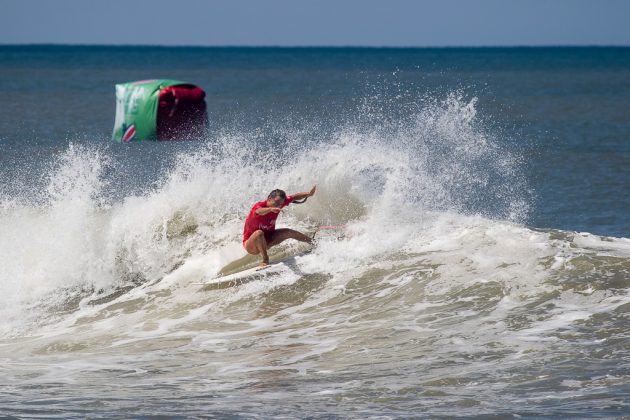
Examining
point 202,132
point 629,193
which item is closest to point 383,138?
point 629,193

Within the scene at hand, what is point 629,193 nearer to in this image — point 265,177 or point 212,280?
point 265,177

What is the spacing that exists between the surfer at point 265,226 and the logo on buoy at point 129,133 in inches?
691

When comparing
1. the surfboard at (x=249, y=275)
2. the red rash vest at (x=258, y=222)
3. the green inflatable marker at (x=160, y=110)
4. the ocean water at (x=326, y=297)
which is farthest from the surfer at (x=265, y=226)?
the green inflatable marker at (x=160, y=110)

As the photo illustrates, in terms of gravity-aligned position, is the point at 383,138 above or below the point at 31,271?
above

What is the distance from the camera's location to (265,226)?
13508 millimetres

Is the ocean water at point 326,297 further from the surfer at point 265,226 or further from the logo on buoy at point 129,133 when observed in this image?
the logo on buoy at point 129,133

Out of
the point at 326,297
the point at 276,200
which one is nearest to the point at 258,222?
the point at 276,200

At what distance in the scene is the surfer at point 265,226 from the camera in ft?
43.2

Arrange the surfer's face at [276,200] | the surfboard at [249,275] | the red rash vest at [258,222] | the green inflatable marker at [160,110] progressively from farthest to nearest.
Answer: the green inflatable marker at [160,110] < the red rash vest at [258,222] < the surfboard at [249,275] < the surfer's face at [276,200]

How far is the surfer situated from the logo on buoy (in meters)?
17.6

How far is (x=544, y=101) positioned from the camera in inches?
2175

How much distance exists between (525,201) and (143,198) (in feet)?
29.7

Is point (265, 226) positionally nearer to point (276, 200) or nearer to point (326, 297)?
point (276, 200)

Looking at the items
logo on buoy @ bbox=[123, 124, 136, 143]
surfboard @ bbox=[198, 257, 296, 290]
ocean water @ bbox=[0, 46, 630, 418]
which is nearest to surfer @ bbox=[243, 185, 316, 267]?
surfboard @ bbox=[198, 257, 296, 290]
